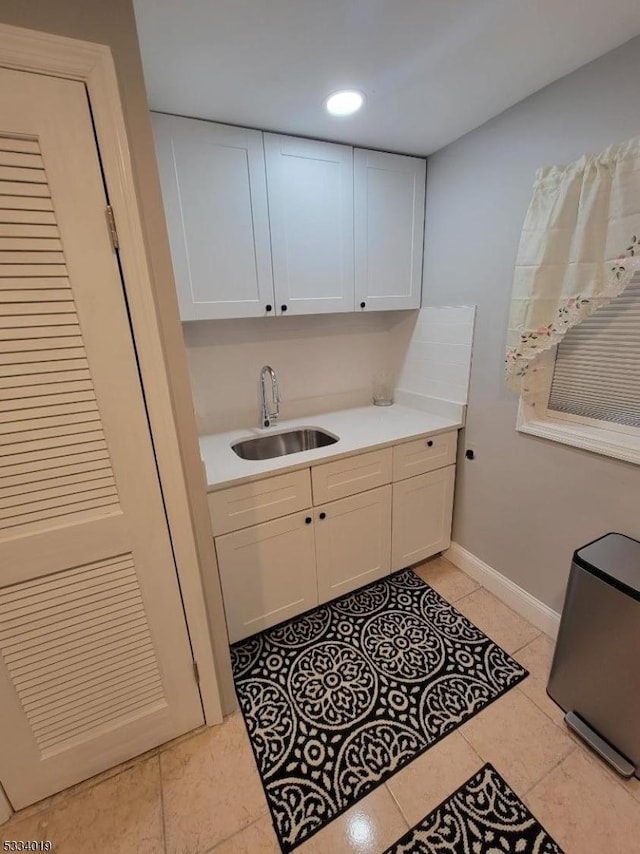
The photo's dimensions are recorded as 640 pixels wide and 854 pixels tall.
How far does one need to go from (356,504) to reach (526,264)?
1278 mm

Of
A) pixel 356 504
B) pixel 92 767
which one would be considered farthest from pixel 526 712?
pixel 92 767

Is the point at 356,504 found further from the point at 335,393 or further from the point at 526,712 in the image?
the point at 526,712

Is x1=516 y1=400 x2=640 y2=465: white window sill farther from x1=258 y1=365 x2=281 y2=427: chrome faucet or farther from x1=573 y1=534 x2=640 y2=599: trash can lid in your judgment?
x1=258 y1=365 x2=281 y2=427: chrome faucet

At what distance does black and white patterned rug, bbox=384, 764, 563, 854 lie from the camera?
1077 millimetres

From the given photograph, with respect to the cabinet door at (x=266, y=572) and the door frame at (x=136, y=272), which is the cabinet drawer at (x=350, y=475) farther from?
the door frame at (x=136, y=272)

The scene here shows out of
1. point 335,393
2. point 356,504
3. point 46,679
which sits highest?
point 335,393

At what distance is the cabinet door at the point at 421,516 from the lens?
2.00 metres

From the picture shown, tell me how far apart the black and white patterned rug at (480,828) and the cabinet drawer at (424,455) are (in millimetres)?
1189

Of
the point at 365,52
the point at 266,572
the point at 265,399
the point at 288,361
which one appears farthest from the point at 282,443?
the point at 365,52

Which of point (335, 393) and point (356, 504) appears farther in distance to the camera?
point (335, 393)

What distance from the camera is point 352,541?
1890 millimetres

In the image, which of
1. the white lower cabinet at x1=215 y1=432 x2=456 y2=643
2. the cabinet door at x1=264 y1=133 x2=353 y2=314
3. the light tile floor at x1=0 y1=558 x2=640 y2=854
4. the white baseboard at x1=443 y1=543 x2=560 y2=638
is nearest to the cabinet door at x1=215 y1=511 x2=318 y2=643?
the white lower cabinet at x1=215 y1=432 x2=456 y2=643

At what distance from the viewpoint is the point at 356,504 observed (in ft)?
6.00

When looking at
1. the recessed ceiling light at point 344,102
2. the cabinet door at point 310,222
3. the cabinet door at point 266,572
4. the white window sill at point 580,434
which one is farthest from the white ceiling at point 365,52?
the cabinet door at point 266,572
